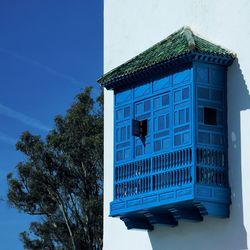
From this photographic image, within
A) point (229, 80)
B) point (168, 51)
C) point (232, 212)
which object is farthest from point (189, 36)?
point (232, 212)

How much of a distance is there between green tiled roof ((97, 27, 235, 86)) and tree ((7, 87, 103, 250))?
13.6 meters

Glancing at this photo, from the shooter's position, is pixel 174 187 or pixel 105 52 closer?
pixel 174 187

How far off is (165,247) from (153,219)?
0.63 m

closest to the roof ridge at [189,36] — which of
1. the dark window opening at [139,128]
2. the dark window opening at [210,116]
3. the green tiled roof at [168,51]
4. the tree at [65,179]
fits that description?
the green tiled roof at [168,51]

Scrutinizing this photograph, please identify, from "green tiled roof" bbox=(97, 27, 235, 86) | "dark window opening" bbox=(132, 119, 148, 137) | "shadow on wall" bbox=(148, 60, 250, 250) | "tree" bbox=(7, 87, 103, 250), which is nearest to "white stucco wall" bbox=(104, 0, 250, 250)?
"shadow on wall" bbox=(148, 60, 250, 250)

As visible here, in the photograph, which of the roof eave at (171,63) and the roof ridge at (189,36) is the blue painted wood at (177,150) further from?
the roof ridge at (189,36)

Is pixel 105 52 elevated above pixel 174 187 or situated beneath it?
elevated above

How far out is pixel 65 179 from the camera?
103 ft

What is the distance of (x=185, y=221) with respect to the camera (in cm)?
1573

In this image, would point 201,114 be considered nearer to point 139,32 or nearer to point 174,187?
point 174,187

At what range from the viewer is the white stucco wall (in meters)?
14.8

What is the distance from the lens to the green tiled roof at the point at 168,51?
15.1m

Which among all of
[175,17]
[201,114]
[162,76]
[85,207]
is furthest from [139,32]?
[85,207]

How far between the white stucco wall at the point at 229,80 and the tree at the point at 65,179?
1219 cm
